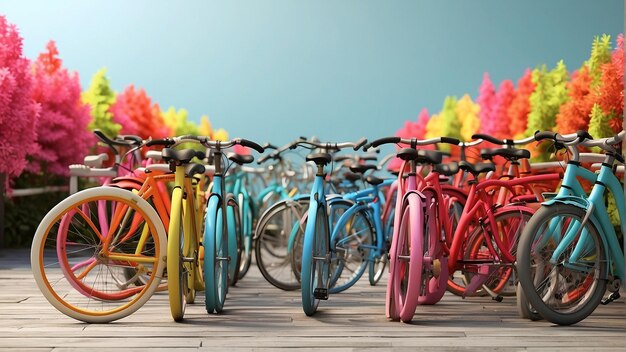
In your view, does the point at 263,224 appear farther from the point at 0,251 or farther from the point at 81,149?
the point at 81,149

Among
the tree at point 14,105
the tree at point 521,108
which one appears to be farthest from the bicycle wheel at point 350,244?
the tree at point 521,108

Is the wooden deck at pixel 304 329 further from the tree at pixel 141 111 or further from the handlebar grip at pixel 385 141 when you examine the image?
the tree at pixel 141 111

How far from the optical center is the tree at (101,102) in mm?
14234

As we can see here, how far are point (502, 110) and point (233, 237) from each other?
1031cm

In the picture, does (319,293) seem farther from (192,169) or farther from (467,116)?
(467,116)

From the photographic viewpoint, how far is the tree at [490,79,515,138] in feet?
52.2

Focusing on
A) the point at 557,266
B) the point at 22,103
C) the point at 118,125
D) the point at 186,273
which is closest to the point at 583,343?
the point at 557,266

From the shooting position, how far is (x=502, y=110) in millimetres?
16141

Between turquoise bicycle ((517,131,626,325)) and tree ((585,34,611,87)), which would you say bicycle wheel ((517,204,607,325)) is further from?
Answer: tree ((585,34,611,87))

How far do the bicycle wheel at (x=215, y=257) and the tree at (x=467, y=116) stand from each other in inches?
530

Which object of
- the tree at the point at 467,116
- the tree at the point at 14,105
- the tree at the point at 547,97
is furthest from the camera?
the tree at the point at 467,116

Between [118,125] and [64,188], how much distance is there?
8.54 ft

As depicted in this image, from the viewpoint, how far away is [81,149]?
11.6m

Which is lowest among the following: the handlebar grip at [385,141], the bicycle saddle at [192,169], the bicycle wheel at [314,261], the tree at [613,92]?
the bicycle wheel at [314,261]
